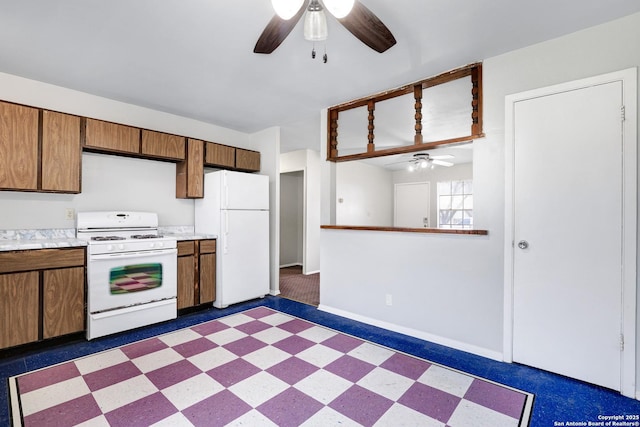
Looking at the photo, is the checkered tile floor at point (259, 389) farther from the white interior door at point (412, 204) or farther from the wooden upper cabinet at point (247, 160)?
the white interior door at point (412, 204)

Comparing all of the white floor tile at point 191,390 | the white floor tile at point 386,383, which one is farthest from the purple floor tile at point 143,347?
the white floor tile at point 386,383

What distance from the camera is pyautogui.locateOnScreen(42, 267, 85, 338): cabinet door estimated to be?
2.61 metres

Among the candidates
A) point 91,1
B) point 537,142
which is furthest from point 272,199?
point 537,142

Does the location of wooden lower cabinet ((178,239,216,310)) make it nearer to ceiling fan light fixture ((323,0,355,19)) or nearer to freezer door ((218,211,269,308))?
freezer door ((218,211,269,308))

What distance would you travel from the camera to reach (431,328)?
2.81m

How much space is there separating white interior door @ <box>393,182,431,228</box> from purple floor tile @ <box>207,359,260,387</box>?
6269 millimetres

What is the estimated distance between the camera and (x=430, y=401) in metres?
1.90

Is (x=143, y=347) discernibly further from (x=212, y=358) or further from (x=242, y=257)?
(x=242, y=257)

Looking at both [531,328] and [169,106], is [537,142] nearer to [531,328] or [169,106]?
[531,328]

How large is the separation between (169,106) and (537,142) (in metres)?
3.77

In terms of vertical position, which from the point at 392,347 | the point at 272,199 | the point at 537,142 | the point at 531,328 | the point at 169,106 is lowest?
the point at 392,347

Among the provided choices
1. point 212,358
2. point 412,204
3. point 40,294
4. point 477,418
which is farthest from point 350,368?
point 412,204

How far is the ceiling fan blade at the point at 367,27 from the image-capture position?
5.06 feet

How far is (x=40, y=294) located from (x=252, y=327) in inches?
72.1
